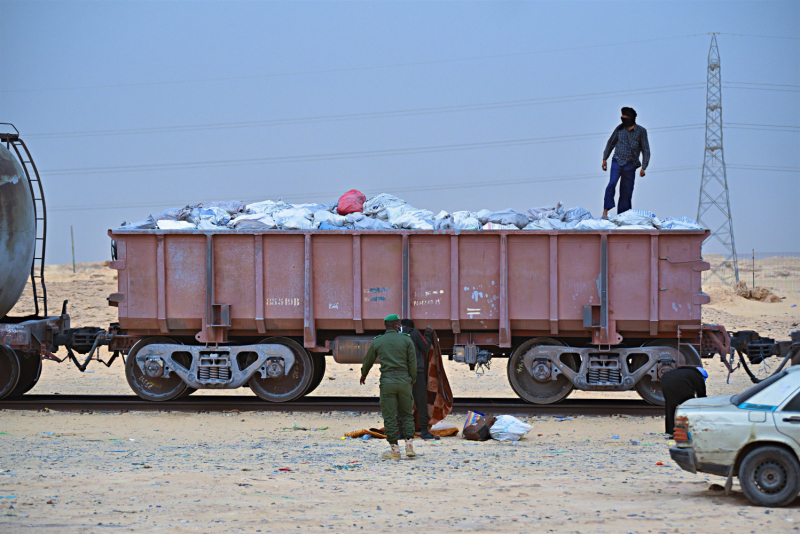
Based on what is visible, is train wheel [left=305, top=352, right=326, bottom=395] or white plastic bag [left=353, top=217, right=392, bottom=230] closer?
white plastic bag [left=353, top=217, right=392, bottom=230]

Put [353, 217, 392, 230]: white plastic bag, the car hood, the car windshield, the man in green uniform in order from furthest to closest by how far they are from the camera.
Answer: [353, 217, 392, 230]: white plastic bag
the man in green uniform
the car hood
the car windshield

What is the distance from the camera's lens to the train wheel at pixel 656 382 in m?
12.7

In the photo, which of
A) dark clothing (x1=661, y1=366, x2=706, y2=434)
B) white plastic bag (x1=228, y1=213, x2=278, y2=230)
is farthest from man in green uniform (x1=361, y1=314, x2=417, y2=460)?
white plastic bag (x1=228, y1=213, x2=278, y2=230)

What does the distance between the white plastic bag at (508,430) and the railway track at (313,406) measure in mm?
1831

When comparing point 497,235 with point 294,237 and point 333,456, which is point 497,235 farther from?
point 333,456

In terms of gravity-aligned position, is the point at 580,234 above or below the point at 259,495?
above

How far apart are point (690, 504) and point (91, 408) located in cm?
974

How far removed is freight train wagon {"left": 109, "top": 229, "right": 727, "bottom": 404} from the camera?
12688 mm

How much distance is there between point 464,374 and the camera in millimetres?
19469

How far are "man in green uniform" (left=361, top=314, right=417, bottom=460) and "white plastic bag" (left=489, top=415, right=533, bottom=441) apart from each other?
5.17 feet

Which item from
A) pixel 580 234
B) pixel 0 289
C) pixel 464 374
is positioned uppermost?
pixel 580 234

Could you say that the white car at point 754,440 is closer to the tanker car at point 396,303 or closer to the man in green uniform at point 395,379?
the man in green uniform at point 395,379

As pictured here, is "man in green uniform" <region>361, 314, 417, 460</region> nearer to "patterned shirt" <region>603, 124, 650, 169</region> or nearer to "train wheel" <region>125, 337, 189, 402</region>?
"train wheel" <region>125, 337, 189, 402</region>

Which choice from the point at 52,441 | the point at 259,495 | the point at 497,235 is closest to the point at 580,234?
the point at 497,235
